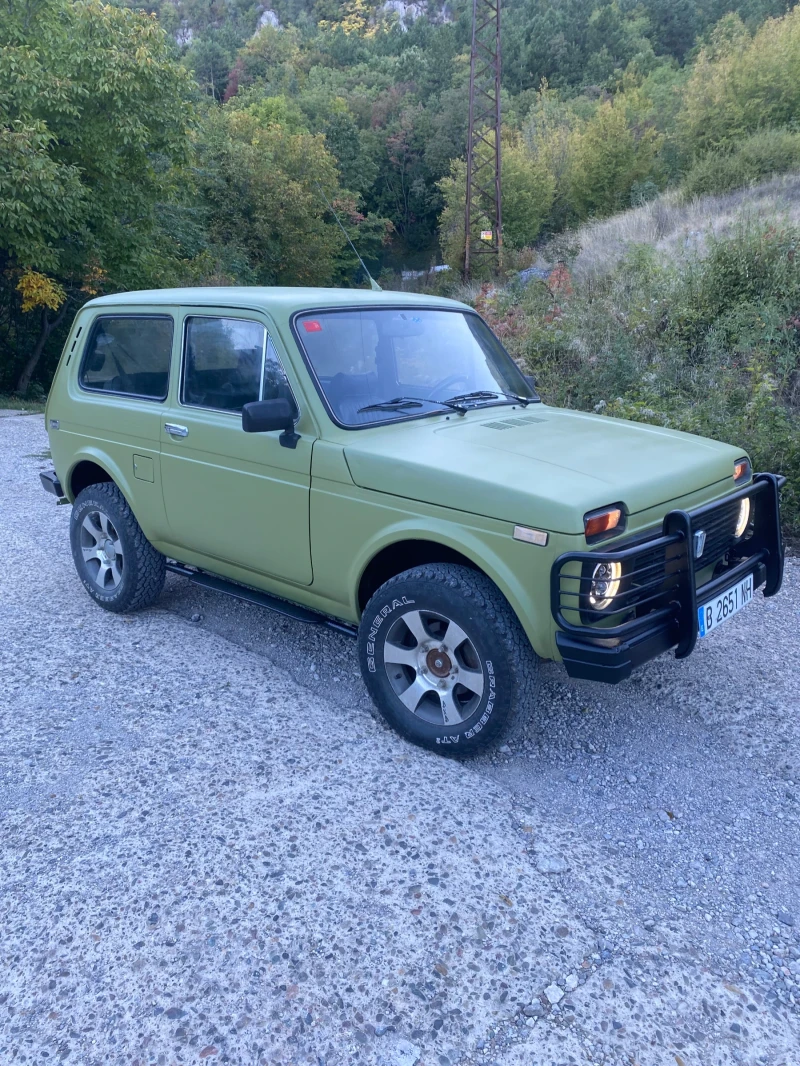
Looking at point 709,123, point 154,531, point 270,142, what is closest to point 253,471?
point 154,531

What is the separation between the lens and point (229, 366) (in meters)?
4.11

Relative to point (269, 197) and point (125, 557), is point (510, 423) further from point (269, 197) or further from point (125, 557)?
point (269, 197)

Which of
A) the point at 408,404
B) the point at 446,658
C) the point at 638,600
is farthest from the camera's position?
the point at 408,404

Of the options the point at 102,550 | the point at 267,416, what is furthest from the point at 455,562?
the point at 102,550

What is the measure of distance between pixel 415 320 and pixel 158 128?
14315mm

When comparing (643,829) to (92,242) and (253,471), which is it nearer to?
(253,471)

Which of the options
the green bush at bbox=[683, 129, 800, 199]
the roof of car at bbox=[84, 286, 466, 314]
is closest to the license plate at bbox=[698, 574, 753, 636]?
the roof of car at bbox=[84, 286, 466, 314]

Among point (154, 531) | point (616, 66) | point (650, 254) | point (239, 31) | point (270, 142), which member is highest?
point (239, 31)

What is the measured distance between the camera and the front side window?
3.87 metres

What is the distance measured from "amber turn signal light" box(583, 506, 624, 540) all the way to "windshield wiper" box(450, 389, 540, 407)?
4.32 ft

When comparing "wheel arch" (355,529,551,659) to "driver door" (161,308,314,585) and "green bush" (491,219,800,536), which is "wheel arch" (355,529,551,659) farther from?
"green bush" (491,219,800,536)

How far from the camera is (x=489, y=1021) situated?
218cm

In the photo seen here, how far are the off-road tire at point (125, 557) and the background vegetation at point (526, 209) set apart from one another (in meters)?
4.53

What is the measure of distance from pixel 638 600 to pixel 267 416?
1761 millimetres
